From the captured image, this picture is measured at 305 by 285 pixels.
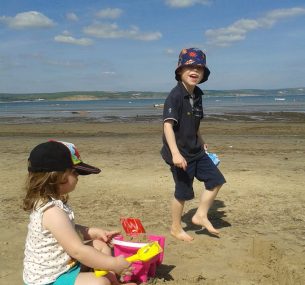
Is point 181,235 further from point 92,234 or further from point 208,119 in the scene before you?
point 208,119

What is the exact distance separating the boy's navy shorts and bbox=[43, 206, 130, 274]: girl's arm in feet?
5.78

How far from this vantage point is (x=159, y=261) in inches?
138

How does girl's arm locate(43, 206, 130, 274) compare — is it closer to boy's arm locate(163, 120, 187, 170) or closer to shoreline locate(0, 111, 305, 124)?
boy's arm locate(163, 120, 187, 170)

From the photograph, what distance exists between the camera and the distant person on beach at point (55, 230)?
2.59m

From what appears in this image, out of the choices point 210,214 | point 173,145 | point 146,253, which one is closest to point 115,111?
point 210,214

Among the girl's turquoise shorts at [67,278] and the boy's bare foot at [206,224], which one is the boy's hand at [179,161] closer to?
the boy's bare foot at [206,224]

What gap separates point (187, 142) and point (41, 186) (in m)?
1.96

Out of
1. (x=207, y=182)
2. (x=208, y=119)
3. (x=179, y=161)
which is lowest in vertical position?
(x=208, y=119)

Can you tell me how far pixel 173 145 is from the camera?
4.09 m

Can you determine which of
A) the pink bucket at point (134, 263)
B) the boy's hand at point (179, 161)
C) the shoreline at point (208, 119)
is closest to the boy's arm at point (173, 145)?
the boy's hand at point (179, 161)

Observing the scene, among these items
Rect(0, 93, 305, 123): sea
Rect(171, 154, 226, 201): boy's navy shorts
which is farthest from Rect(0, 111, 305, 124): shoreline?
Rect(171, 154, 226, 201): boy's navy shorts

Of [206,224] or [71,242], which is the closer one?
[71,242]

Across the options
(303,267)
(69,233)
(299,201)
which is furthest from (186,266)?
(299,201)

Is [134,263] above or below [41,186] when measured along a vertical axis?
below
